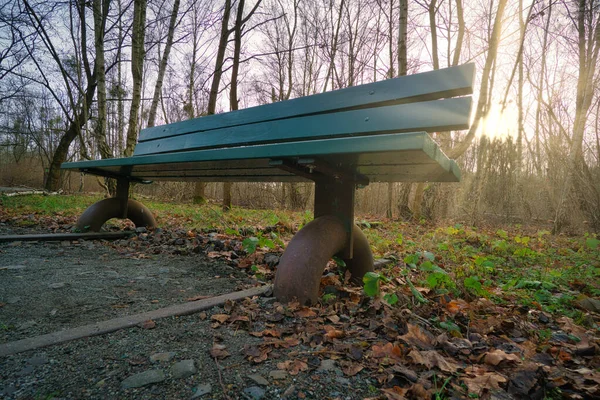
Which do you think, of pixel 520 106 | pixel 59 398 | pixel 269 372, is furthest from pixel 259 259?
pixel 520 106

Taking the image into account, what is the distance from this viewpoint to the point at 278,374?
1012 mm

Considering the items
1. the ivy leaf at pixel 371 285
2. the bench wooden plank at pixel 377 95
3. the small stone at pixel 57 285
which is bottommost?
the small stone at pixel 57 285

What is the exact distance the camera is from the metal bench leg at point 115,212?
11.1ft

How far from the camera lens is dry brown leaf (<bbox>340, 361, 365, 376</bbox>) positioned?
1037 mm

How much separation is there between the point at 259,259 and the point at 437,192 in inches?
223

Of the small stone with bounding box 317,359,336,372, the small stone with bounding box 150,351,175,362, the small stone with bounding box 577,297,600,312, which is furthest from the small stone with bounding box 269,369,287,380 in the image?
the small stone with bounding box 577,297,600,312

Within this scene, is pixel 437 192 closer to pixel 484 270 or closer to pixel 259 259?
pixel 484 270

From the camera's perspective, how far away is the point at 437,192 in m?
7.04

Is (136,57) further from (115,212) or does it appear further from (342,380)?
(342,380)

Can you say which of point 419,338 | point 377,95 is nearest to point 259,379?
point 419,338

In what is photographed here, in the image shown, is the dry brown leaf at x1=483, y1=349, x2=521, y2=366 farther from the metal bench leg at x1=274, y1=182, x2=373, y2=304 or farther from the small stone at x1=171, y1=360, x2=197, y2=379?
the small stone at x1=171, y1=360, x2=197, y2=379

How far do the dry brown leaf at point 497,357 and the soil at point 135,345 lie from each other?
510 mm

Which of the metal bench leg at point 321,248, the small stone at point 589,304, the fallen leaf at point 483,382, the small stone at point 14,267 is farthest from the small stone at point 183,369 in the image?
the small stone at point 589,304

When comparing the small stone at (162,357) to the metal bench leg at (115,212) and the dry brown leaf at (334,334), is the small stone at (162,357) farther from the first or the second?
the metal bench leg at (115,212)
